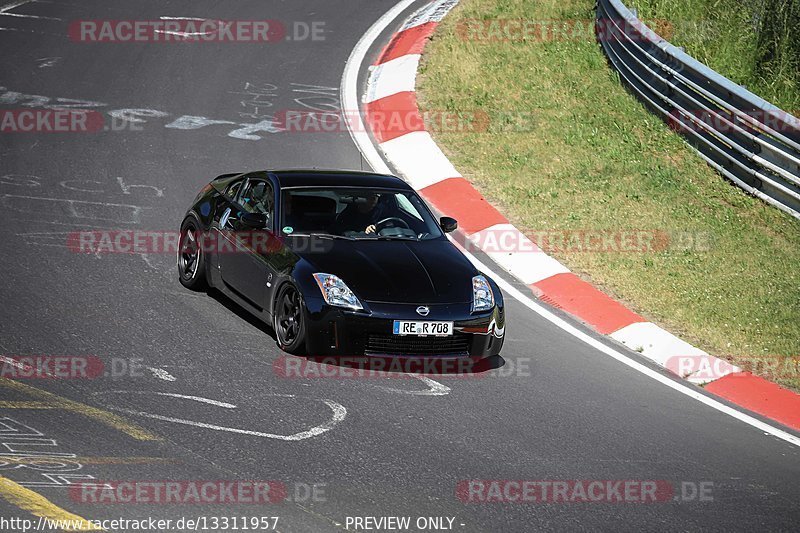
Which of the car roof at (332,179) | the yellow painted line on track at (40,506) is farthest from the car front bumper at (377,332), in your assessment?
the yellow painted line on track at (40,506)

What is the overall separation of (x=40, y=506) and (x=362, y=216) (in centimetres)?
459

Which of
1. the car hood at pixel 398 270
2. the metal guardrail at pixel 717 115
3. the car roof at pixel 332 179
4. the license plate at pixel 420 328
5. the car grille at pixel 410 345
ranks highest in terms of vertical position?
the metal guardrail at pixel 717 115

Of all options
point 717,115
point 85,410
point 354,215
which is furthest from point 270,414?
A: point 717,115

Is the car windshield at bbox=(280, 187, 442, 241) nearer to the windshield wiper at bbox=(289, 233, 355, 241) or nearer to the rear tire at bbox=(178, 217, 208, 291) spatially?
the windshield wiper at bbox=(289, 233, 355, 241)

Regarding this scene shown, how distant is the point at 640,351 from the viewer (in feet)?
33.1

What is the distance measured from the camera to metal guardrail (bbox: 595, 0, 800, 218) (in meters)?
13.0

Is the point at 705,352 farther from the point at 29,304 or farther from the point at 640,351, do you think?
the point at 29,304

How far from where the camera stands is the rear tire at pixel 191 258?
9.98 m

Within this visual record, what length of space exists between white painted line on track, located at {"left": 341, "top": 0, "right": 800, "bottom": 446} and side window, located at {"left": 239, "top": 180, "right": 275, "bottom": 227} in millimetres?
2552

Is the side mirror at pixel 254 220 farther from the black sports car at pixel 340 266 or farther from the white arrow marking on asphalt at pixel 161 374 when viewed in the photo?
the white arrow marking on asphalt at pixel 161 374

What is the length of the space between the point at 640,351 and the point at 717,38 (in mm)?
8206

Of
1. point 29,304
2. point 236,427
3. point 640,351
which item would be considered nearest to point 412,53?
point 640,351

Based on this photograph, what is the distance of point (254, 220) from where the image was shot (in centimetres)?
932

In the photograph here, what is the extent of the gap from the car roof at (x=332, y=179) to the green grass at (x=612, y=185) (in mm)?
2632
